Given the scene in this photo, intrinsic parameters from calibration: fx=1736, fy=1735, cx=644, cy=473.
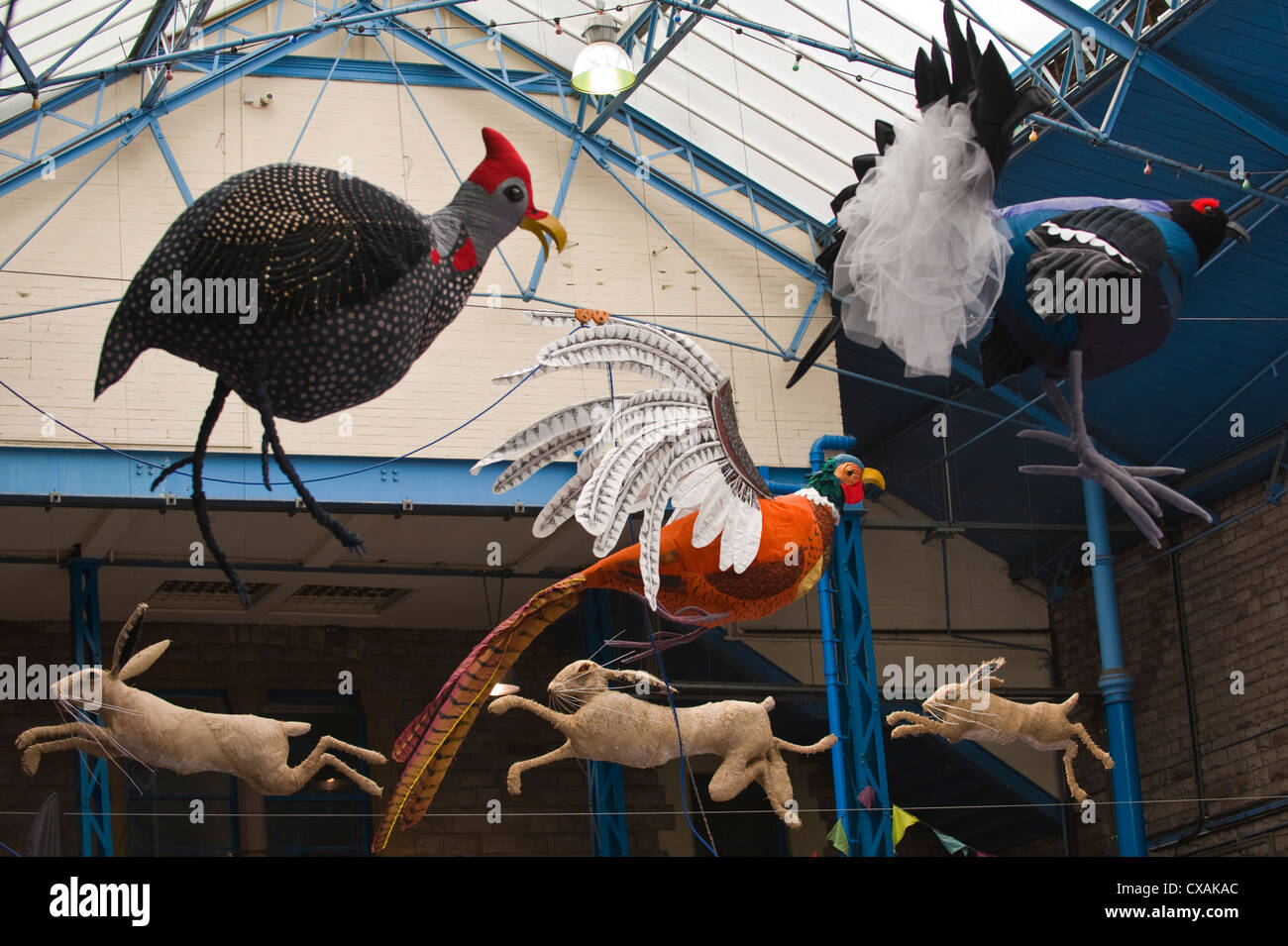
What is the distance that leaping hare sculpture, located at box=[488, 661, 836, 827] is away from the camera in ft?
22.1

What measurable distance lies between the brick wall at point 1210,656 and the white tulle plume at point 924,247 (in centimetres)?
582

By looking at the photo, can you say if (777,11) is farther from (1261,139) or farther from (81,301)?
(81,301)

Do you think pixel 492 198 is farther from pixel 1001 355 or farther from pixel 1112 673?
pixel 1112 673

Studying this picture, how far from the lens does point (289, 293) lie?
4.22m

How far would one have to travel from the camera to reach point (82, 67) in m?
8.84

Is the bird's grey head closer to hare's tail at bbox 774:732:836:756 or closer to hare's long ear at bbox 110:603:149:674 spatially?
hare's long ear at bbox 110:603:149:674

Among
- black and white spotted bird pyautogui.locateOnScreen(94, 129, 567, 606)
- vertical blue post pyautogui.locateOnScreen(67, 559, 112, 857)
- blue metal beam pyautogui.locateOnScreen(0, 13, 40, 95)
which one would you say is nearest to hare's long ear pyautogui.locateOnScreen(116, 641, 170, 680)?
vertical blue post pyautogui.locateOnScreen(67, 559, 112, 857)

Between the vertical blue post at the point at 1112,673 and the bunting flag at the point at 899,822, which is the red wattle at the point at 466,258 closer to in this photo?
the bunting flag at the point at 899,822

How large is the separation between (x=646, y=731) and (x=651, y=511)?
1647 millimetres

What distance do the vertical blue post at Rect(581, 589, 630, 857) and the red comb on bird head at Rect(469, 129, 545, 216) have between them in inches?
79.9

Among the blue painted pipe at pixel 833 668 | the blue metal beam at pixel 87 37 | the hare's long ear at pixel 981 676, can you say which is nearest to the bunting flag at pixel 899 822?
the blue painted pipe at pixel 833 668

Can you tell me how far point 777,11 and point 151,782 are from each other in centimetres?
472

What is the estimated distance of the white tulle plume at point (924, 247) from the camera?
4.73m

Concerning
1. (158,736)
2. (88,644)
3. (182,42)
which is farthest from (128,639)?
(182,42)
